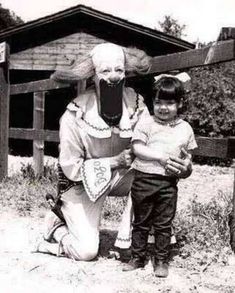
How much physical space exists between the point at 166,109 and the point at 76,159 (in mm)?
754

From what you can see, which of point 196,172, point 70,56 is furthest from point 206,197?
point 70,56

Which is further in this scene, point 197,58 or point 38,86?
point 38,86

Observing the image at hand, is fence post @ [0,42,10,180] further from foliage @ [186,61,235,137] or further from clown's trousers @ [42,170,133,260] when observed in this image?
foliage @ [186,61,235,137]

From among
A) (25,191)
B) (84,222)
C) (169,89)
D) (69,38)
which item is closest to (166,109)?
(169,89)

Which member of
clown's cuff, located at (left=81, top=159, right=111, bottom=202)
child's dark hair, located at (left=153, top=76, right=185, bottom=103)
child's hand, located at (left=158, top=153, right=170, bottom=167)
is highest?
child's dark hair, located at (left=153, top=76, right=185, bottom=103)

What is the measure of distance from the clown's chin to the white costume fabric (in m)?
0.04

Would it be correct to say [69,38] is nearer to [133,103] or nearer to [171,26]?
[133,103]

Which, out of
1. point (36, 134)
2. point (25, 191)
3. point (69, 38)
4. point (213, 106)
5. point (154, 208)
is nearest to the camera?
point (154, 208)

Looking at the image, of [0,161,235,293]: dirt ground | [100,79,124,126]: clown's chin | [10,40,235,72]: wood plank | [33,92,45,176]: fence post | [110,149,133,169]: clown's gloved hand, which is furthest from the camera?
[33,92,45,176]: fence post

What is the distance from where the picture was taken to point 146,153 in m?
3.37

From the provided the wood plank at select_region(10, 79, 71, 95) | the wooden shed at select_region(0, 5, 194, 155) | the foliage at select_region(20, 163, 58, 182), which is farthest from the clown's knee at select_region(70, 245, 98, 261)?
the wooden shed at select_region(0, 5, 194, 155)

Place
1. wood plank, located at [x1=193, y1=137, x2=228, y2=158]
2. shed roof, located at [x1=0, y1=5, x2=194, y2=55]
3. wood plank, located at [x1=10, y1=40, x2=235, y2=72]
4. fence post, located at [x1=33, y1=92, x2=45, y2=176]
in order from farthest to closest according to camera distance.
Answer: shed roof, located at [x1=0, y1=5, x2=194, y2=55] → fence post, located at [x1=33, y1=92, x2=45, y2=176] → wood plank, located at [x1=193, y1=137, x2=228, y2=158] → wood plank, located at [x1=10, y1=40, x2=235, y2=72]

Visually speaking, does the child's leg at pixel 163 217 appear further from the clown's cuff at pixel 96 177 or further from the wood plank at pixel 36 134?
the wood plank at pixel 36 134

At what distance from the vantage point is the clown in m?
3.69
